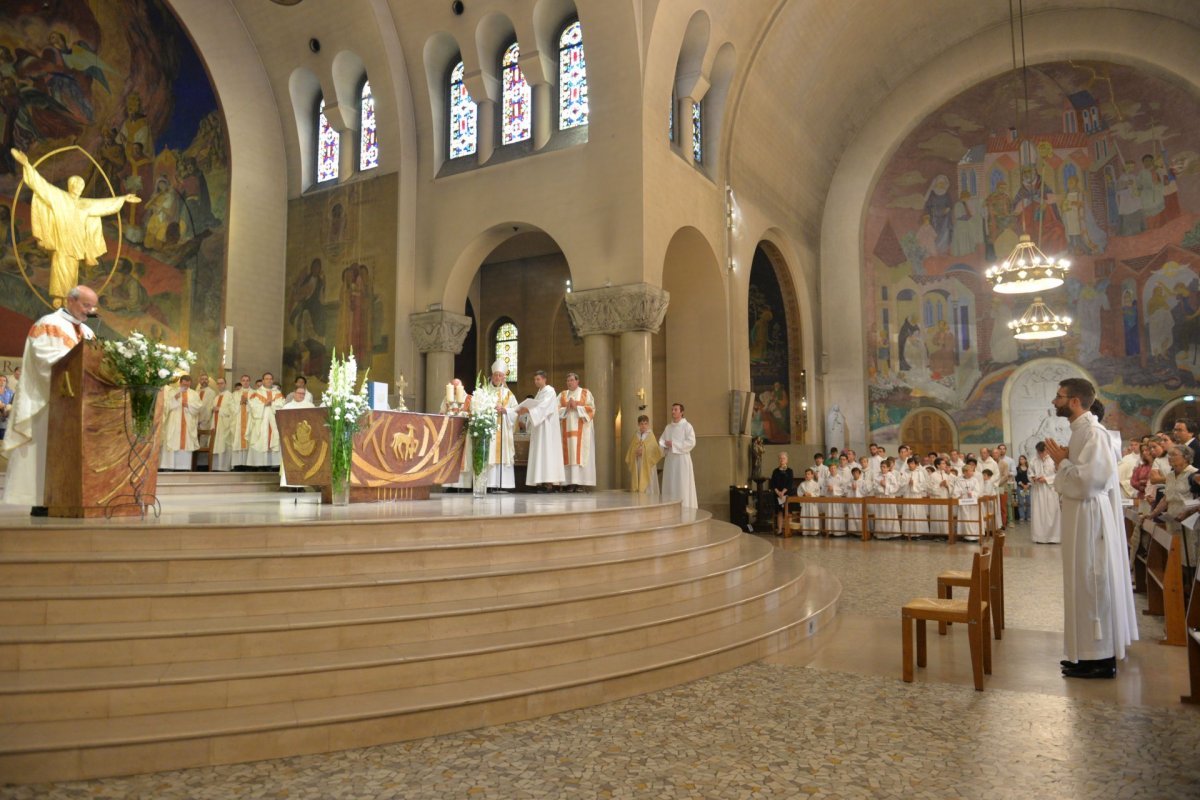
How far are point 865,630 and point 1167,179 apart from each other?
18352mm

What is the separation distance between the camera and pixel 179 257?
15789 mm

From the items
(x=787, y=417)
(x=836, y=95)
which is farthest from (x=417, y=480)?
(x=836, y=95)

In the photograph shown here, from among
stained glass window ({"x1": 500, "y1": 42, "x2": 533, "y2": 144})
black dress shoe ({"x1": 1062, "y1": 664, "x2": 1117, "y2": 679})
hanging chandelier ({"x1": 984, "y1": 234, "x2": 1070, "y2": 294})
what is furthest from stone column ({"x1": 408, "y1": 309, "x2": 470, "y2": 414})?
black dress shoe ({"x1": 1062, "y1": 664, "x2": 1117, "y2": 679})

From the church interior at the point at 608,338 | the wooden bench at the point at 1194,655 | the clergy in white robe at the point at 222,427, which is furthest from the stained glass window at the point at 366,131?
the wooden bench at the point at 1194,655

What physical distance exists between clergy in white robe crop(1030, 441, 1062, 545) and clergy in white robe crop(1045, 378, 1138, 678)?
10.1m

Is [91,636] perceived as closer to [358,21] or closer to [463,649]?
[463,649]

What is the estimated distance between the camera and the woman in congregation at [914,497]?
15.0m

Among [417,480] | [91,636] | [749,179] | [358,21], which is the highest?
[358,21]

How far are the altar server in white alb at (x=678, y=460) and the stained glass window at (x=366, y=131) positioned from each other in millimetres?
9209

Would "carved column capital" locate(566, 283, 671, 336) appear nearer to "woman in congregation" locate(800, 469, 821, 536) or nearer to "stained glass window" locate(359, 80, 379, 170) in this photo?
"woman in congregation" locate(800, 469, 821, 536)

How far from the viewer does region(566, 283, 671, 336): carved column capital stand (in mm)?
13766

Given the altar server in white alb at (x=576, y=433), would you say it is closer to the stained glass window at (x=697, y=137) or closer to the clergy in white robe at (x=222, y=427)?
the clergy in white robe at (x=222, y=427)

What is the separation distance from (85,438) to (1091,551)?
22.9 ft

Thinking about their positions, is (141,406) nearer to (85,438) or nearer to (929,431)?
(85,438)
